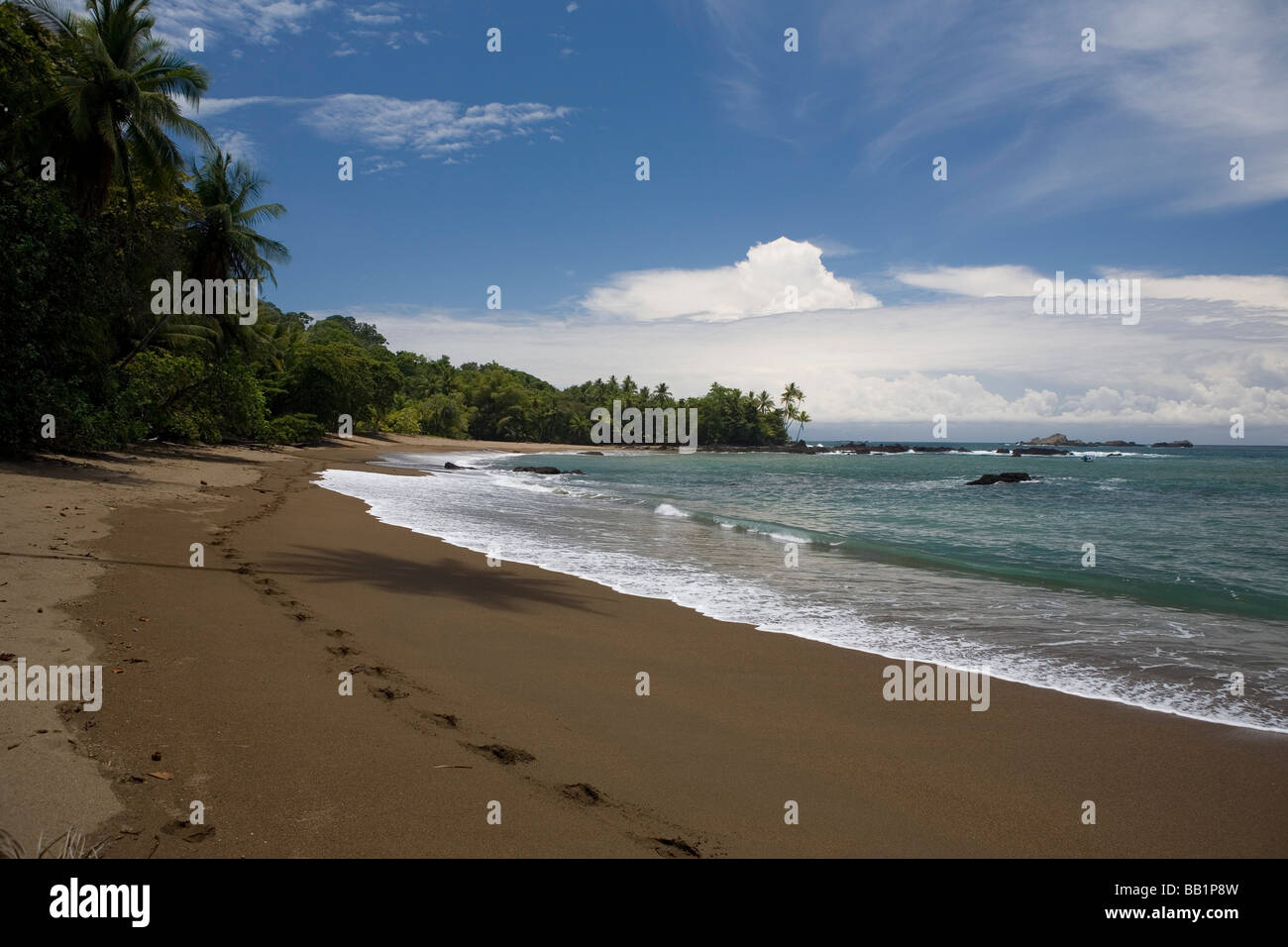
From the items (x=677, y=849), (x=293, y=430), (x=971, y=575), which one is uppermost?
(x=293, y=430)

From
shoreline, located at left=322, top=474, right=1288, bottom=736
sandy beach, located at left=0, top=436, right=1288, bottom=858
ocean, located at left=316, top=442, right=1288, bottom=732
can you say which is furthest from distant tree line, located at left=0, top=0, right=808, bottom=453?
shoreline, located at left=322, top=474, right=1288, bottom=736

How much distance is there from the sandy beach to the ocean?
3.72 ft

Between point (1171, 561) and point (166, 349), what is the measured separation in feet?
110

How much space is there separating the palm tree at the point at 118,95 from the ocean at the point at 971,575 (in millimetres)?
10535

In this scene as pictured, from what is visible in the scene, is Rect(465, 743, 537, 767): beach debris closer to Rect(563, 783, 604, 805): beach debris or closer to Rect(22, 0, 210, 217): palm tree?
Rect(563, 783, 604, 805): beach debris

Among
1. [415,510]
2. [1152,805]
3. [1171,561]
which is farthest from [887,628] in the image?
[415,510]

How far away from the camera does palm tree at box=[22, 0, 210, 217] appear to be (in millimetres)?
18703

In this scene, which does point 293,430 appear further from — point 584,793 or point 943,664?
point 584,793

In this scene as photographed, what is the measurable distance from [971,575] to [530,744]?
406 inches

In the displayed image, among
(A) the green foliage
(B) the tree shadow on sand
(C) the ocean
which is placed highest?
(A) the green foliage

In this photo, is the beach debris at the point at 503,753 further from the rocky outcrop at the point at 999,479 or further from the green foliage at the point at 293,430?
the rocky outcrop at the point at 999,479

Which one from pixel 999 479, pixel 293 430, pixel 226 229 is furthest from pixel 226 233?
pixel 999 479

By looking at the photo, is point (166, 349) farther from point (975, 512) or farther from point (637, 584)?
point (975, 512)

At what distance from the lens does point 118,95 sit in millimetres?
19219
